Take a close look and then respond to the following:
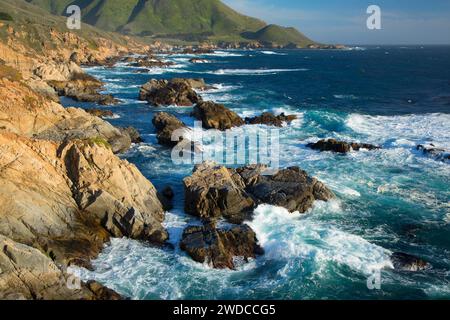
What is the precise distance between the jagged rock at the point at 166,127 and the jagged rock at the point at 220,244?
20.6 meters

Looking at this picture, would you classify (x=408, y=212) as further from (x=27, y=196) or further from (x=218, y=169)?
(x=27, y=196)

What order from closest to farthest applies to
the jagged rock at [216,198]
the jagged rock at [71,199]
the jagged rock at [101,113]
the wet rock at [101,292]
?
the wet rock at [101,292] < the jagged rock at [71,199] < the jagged rock at [216,198] < the jagged rock at [101,113]

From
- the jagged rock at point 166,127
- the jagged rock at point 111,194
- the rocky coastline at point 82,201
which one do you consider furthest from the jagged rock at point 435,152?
the jagged rock at point 111,194

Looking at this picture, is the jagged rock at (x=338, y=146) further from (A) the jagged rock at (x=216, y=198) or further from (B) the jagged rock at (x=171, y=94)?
(B) the jagged rock at (x=171, y=94)

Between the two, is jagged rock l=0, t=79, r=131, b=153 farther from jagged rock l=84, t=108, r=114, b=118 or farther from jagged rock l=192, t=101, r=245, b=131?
jagged rock l=84, t=108, r=114, b=118

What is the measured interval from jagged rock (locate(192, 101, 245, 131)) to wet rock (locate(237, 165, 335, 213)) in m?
19.3

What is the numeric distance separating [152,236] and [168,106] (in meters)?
42.8

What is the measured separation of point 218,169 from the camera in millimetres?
29062

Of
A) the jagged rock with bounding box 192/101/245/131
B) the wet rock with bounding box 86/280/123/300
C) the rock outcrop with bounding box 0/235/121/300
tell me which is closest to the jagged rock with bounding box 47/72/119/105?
the jagged rock with bounding box 192/101/245/131

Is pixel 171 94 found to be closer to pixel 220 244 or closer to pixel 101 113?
pixel 101 113

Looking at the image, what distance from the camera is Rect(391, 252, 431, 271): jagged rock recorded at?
72.1 feet

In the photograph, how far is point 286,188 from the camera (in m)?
29.2

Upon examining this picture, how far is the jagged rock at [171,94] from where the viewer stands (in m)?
65.8

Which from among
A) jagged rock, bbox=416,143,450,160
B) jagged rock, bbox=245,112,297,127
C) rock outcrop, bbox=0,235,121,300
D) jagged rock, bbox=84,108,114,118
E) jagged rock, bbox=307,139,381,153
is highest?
jagged rock, bbox=84,108,114,118
